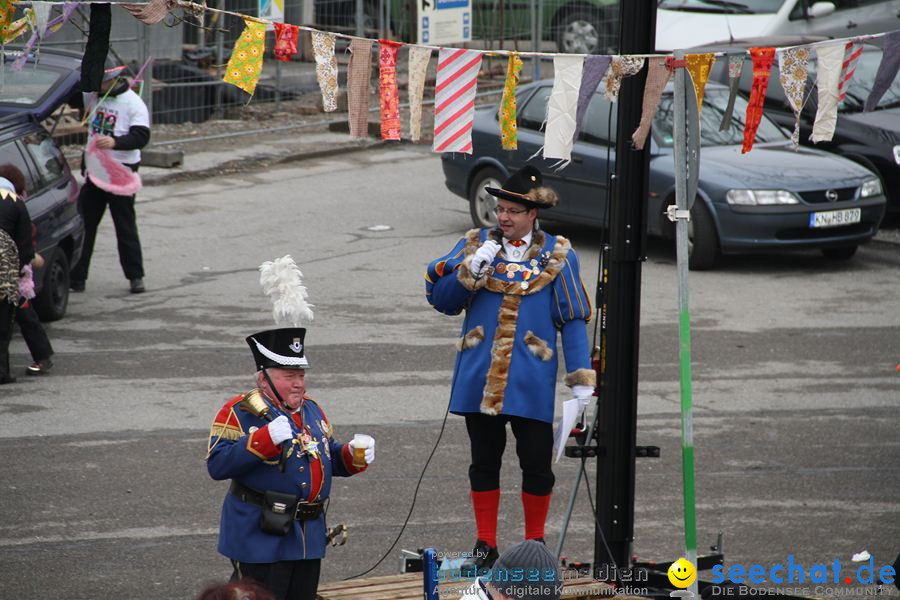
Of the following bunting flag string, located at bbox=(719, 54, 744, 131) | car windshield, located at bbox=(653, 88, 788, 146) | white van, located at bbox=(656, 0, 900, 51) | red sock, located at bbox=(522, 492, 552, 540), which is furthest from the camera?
white van, located at bbox=(656, 0, 900, 51)

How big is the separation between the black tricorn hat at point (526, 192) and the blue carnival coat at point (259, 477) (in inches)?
63.4

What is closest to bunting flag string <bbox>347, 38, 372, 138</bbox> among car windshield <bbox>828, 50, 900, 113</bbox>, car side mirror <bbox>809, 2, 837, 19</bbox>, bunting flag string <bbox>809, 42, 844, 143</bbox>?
bunting flag string <bbox>809, 42, 844, 143</bbox>

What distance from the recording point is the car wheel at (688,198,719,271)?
44.1ft

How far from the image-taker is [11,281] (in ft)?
31.3

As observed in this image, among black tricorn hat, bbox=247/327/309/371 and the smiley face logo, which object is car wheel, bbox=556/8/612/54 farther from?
black tricorn hat, bbox=247/327/309/371

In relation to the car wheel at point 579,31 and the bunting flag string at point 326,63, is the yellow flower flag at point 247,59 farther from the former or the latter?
the car wheel at point 579,31

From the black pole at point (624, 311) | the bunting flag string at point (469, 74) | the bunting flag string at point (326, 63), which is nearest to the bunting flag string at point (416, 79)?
the bunting flag string at point (469, 74)

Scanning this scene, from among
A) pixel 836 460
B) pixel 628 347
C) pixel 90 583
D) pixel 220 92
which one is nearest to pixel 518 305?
pixel 628 347

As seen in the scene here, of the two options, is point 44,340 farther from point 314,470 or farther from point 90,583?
point 314,470

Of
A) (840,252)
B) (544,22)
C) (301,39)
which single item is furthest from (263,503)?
(301,39)

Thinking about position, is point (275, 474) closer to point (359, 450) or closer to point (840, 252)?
point (359, 450)

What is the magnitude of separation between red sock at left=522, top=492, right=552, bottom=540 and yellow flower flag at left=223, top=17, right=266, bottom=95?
2.35m

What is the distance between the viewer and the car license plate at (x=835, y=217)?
A: 529 inches

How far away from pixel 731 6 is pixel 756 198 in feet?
25.7
